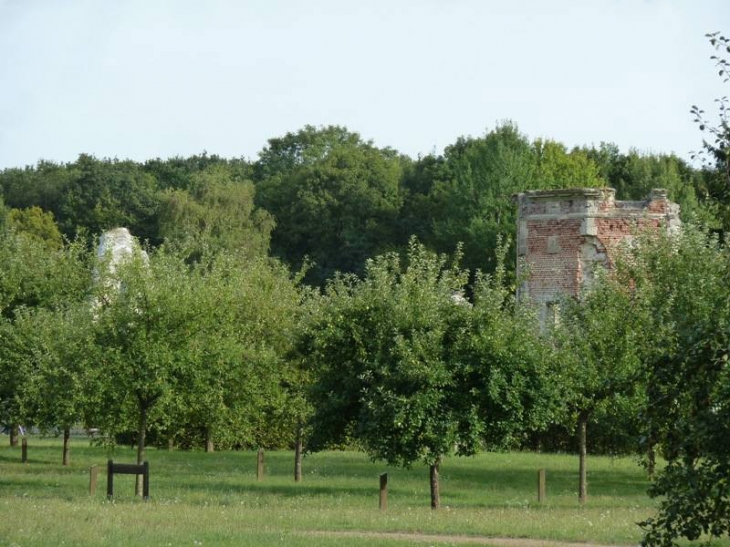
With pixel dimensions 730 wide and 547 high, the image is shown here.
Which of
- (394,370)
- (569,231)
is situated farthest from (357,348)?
(569,231)

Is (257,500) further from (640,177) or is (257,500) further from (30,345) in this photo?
(640,177)

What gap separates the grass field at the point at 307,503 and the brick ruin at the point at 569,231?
223 inches

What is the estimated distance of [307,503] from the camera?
1040 inches

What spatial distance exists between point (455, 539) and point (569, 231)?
22.7 meters

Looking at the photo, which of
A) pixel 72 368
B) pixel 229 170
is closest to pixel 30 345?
pixel 72 368

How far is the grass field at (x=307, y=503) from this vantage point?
66.3ft

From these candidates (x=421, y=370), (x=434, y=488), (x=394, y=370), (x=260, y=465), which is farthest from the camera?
(x=260, y=465)

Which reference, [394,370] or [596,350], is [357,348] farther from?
[596,350]

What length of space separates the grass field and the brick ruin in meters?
5.66

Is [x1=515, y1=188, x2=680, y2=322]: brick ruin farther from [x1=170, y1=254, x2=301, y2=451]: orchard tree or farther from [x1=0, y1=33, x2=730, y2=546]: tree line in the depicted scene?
[x1=170, y1=254, x2=301, y2=451]: orchard tree

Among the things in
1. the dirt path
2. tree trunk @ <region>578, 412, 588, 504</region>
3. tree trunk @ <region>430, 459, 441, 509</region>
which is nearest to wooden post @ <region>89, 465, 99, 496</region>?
tree trunk @ <region>430, 459, 441, 509</region>

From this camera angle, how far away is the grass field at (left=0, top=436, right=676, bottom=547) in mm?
20203

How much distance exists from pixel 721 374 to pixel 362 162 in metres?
74.1

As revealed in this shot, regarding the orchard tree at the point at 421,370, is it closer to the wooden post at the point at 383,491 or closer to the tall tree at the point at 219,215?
the wooden post at the point at 383,491
